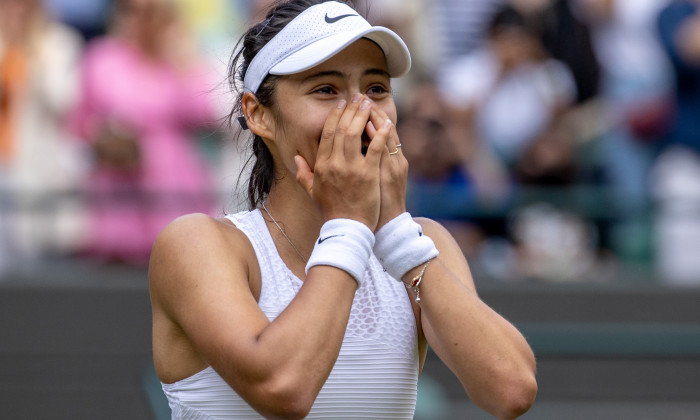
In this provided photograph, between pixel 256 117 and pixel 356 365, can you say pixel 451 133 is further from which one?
pixel 356 365

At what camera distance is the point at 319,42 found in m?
2.35

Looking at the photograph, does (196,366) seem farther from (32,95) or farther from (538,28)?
(538,28)

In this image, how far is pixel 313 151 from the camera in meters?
2.39

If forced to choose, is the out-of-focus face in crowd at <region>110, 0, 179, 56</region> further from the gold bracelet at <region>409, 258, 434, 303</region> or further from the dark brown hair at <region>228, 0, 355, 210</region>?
the gold bracelet at <region>409, 258, 434, 303</region>

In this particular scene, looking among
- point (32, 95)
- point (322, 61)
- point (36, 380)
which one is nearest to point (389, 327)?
Answer: point (322, 61)

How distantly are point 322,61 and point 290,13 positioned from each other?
27 centimetres

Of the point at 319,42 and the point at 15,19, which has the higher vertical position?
the point at 319,42

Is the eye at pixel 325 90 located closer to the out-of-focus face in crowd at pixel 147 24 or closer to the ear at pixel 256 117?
the ear at pixel 256 117

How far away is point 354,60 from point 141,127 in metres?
3.47

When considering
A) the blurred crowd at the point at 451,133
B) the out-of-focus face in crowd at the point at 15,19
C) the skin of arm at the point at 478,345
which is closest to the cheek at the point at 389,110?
the skin of arm at the point at 478,345

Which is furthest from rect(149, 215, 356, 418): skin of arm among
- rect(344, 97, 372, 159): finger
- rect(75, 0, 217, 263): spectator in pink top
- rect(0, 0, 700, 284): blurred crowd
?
rect(75, 0, 217, 263): spectator in pink top

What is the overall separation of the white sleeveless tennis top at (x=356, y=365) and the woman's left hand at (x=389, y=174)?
0.22 meters

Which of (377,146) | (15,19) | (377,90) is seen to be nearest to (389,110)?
(377,90)

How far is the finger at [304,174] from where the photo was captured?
7.63 ft
